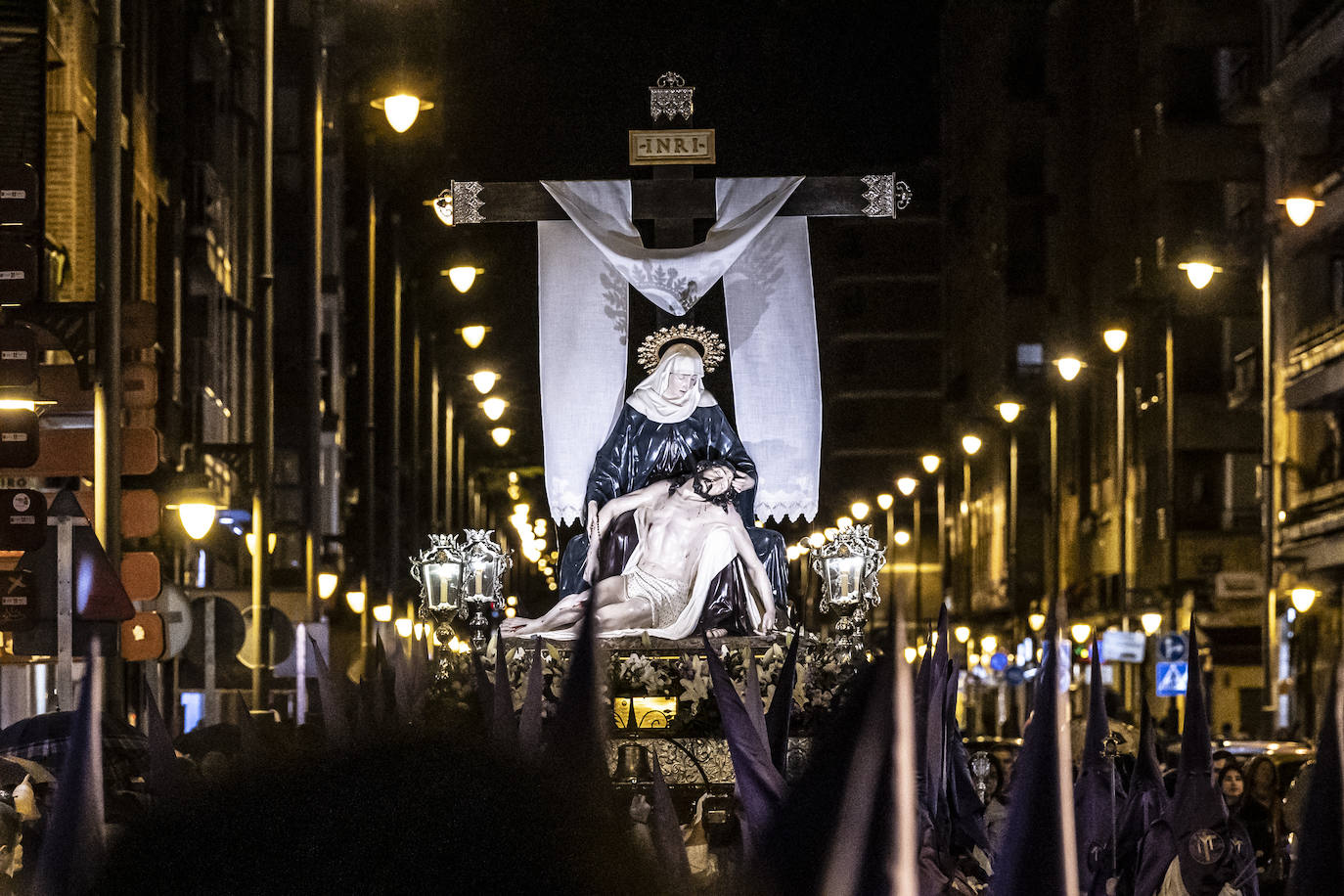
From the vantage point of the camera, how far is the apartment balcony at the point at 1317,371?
133 ft

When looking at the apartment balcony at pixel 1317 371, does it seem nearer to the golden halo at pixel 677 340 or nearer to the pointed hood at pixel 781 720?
the golden halo at pixel 677 340

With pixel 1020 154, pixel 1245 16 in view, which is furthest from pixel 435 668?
pixel 1020 154

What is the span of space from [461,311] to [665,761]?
4558 centimetres

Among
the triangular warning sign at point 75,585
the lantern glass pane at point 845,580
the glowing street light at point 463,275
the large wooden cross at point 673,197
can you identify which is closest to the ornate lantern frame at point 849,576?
the lantern glass pane at point 845,580

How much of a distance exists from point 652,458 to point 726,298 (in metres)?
1.97

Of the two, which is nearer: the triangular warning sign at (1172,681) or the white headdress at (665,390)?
the white headdress at (665,390)

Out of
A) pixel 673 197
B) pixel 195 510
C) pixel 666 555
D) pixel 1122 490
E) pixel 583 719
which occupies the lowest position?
pixel 583 719

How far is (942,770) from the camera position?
822 cm

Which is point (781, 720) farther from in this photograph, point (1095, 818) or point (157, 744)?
point (157, 744)

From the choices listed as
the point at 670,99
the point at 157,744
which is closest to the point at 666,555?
the point at 670,99

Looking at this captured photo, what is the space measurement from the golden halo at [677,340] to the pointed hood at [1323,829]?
44.0ft

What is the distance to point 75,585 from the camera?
15133 millimetres

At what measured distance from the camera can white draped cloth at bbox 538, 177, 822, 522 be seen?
17.2m

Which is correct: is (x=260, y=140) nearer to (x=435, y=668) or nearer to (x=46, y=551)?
(x=46, y=551)
